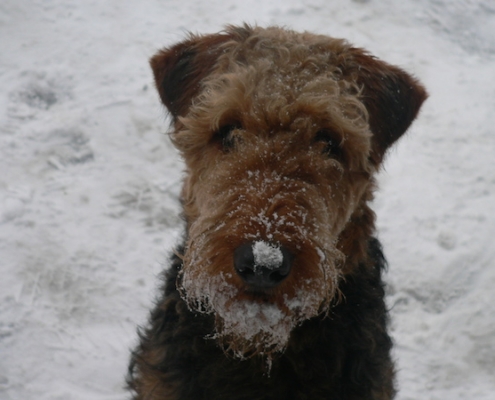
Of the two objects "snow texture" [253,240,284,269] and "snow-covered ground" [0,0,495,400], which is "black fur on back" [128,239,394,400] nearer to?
"snow texture" [253,240,284,269]

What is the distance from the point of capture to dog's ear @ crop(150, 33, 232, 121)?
2.82 metres

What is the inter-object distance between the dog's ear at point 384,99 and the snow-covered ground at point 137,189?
6.42 feet

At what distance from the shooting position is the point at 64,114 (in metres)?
5.38

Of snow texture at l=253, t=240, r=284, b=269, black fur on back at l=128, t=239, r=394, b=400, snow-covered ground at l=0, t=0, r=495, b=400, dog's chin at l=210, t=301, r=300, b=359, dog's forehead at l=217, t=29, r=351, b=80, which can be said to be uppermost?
dog's forehead at l=217, t=29, r=351, b=80

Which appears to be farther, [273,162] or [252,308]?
[273,162]

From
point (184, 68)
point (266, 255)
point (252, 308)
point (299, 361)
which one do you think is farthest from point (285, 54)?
point (299, 361)

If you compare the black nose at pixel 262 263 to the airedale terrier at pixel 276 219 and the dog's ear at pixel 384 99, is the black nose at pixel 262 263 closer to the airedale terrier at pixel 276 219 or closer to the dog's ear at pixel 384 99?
the airedale terrier at pixel 276 219

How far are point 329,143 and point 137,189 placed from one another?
9.07 ft

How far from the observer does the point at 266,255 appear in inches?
76.7

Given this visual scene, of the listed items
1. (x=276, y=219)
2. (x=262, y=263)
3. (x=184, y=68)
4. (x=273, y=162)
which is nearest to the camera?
(x=262, y=263)

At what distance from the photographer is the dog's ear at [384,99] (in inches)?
108

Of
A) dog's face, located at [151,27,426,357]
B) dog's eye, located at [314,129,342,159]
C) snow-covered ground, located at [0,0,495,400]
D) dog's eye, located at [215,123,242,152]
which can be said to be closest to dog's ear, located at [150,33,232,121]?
dog's face, located at [151,27,426,357]

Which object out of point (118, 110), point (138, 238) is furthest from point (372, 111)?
point (118, 110)

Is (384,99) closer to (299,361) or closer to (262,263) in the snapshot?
(262,263)
